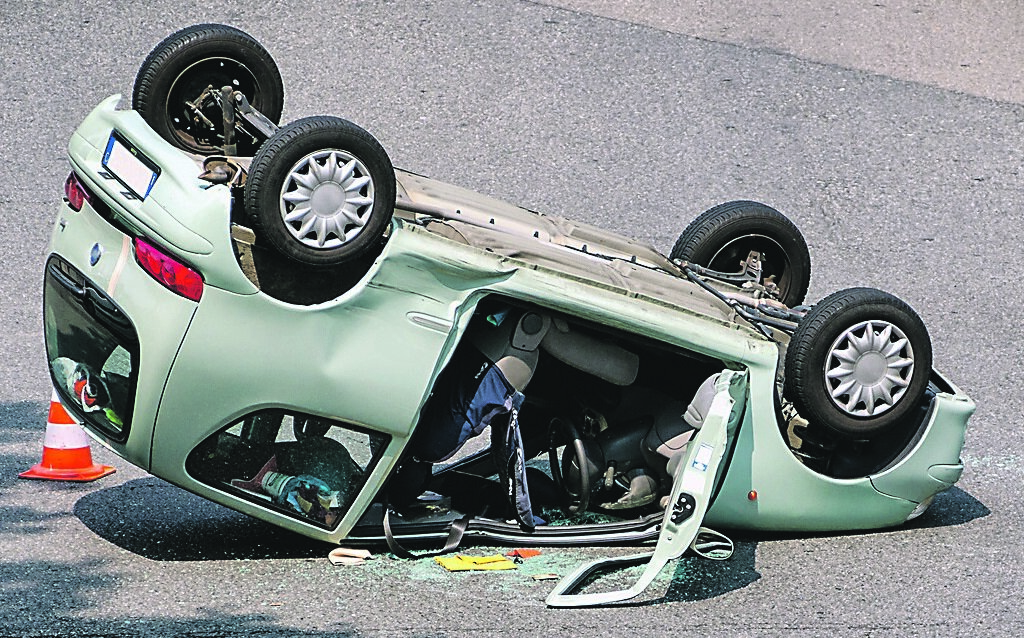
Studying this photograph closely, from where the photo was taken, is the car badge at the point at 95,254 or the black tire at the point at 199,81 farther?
the black tire at the point at 199,81

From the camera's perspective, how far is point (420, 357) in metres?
5.21

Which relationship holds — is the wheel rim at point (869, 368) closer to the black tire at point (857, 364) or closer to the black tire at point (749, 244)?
the black tire at point (857, 364)

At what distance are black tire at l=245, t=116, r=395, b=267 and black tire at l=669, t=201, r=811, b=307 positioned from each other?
211 cm

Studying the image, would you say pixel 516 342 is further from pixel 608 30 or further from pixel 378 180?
pixel 608 30

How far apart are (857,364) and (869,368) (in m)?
0.06

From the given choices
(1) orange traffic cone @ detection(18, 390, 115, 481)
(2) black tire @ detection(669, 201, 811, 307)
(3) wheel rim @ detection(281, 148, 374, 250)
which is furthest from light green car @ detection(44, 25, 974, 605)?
(1) orange traffic cone @ detection(18, 390, 115, 481)

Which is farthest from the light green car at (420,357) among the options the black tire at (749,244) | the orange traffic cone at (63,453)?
the orange traffic cone at (63,453)

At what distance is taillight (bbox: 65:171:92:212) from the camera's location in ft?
17.6

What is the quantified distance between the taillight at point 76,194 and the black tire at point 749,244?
282 centimetres

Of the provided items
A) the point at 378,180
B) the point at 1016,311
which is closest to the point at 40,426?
the point at 378,180

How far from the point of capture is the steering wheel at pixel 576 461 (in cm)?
590

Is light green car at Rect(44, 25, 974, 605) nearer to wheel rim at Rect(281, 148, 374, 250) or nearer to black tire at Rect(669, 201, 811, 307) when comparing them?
wheel rim at Rect(281, 148, 374, 250)

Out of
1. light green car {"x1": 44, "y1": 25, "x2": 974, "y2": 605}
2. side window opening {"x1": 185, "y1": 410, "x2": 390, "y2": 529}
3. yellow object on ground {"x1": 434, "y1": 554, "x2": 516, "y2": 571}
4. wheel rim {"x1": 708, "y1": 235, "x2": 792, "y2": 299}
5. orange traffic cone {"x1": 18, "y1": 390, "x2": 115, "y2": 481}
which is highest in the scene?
wheel rim {"x1": 708, "y1": 235, "x2": 792, "y2": 299}

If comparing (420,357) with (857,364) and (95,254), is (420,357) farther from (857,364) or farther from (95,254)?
(857,364)
